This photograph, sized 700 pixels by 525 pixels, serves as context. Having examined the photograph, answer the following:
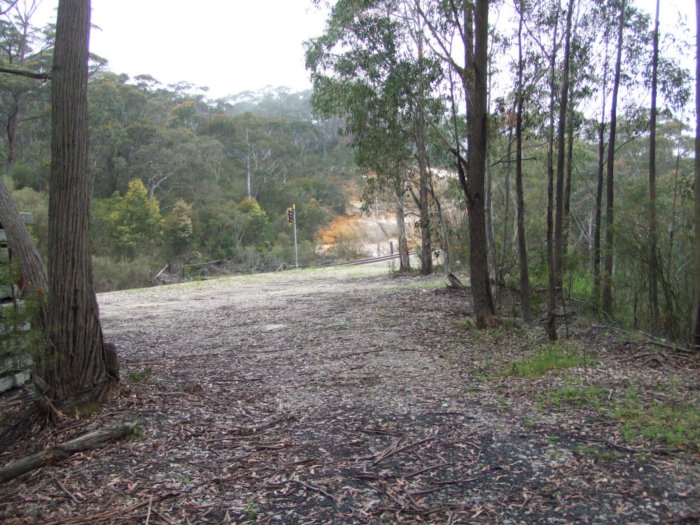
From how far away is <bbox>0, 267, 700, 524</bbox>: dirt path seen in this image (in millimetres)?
3188

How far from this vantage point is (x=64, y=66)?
4.80 meters

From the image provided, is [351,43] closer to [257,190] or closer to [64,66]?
[64,66]

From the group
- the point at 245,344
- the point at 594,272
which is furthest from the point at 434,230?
the point at 245,344

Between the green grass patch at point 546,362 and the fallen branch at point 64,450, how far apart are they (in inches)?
155

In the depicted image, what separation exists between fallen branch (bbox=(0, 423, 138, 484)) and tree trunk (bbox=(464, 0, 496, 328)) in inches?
244

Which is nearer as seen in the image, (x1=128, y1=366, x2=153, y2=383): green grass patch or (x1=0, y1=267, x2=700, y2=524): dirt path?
(x1=0, y1=267, x2=700, y2=524): dirt path

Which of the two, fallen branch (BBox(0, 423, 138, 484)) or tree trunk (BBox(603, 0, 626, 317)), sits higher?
tree trunk (BBox(603, 0, 626, 317))

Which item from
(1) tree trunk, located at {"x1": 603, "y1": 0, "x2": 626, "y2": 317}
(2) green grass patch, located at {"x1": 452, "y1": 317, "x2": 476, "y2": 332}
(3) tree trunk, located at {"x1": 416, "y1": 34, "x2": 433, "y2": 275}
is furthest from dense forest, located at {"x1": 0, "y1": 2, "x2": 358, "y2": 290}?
(2) green grass patch, located at {"x1": 452, "y1": 317, "x2": 476, "y2": 332}

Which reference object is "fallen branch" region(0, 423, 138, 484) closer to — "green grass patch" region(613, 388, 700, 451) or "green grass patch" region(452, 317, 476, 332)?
"green grass patch" region(613, 388, 700, 451)

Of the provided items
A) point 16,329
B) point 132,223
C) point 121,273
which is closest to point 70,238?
point 16,329

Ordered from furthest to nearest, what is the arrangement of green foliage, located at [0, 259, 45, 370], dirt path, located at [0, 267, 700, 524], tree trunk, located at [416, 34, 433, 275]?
tree trunk, located at [416, 34, 433, 275] < green foliage, located at [0, 259, 45, 370] < dirt path, located at [0, 267, 700, 524]

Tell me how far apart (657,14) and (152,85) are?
47.6 metres

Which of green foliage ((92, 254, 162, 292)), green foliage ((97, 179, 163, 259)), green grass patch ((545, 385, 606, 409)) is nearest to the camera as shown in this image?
green grass patch ((545, 385, 606, 409))

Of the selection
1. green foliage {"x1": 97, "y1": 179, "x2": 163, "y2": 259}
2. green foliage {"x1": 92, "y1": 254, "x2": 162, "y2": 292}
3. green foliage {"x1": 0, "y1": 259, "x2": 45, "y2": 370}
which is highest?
green foliage {"x1": 97, "y1": 179, "x2": 163, "y2": 259}
